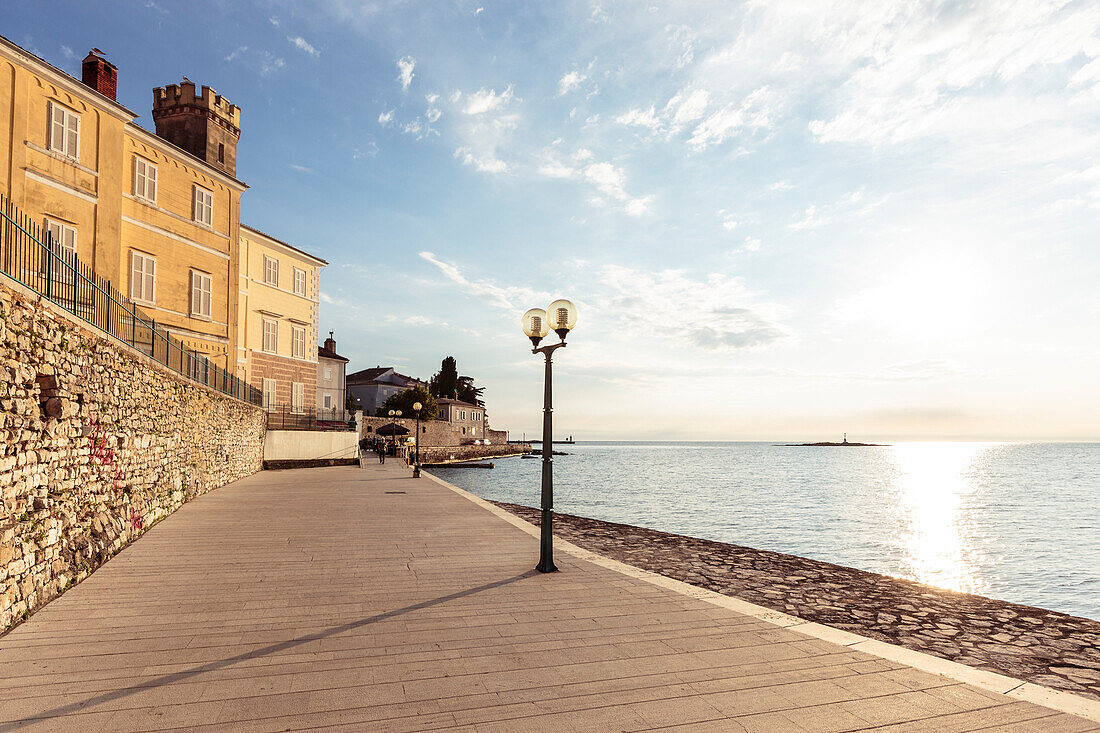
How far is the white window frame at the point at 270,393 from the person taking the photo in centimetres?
3300

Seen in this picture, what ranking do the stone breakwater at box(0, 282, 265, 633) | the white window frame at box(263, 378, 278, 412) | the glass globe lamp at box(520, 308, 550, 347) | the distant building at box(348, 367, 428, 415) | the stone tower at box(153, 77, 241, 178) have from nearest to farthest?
1. the stone breakwater at box(0, 282, 265, 633)
2. the glass globe lamp at box(520, 308, 550, 347)
3. the stone tower at box(153, 77, 241, 178)
4. the white window frame at box(263, 378, 278, 412)
5. the distant building at box(348, 367, 428, 415)

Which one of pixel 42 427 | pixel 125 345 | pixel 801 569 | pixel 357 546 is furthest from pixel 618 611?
pixel 125 345

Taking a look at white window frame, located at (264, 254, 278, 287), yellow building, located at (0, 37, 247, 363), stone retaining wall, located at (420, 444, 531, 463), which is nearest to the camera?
yellow building, located at (0, 37, 247, 363)

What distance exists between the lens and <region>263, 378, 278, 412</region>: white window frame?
33.0m

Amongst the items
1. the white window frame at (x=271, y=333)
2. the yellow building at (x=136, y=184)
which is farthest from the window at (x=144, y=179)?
the white window frame at (x=271, y=333)

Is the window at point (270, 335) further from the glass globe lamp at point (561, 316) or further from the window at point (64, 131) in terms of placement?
the glass globe lamp at point (561, 316)

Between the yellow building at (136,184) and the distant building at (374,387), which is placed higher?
the yellow building at (136,184)

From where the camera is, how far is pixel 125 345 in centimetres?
1088

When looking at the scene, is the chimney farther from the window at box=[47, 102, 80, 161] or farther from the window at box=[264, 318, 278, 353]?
Result: the window at box=[264, 318, 278, 353]

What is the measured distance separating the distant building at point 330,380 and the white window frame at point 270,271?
14026mm

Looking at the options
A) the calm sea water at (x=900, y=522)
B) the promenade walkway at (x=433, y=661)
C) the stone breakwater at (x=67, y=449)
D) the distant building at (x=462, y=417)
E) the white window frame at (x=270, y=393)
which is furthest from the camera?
the distant building at (x=462, y=417)

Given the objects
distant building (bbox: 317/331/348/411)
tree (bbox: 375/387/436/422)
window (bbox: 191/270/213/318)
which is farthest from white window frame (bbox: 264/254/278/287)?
tree (bbox: 375/387/436/422)

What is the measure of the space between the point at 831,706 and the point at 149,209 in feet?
84.6

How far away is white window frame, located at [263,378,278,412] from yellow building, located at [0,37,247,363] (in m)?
7.38
